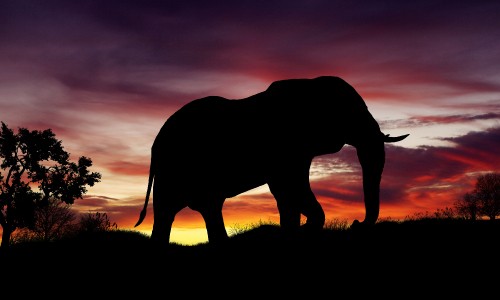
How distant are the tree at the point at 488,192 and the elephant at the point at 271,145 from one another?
116 ft

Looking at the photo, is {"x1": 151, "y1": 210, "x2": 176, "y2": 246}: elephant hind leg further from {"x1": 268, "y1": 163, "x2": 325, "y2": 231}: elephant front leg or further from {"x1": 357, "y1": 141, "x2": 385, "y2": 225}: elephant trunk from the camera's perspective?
{"x1": 357, "y1": 141, "x2": 385, "y2": 225}: elephant trunk

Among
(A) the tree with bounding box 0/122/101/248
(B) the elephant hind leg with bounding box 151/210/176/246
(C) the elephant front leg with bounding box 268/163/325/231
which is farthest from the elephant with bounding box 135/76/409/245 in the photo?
(A) the tree with bounding box 0/122/101/248

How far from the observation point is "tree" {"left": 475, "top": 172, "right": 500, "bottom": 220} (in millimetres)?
43588

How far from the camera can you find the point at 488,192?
145 feet

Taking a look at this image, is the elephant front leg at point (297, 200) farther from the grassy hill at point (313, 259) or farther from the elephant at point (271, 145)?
the grassy hill at point (313, 259)

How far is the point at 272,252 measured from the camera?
11305 mm

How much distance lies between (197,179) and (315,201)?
2914 mm

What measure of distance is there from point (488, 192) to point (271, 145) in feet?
124

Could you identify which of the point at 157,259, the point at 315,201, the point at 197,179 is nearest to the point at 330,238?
the point at 315,201

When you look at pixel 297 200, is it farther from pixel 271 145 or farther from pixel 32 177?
pixel 32 177

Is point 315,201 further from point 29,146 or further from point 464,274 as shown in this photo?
point 29,146

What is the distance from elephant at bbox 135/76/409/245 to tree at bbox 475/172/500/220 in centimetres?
3545

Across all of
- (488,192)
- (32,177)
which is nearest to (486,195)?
(488,192)

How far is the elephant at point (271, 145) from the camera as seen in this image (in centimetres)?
1177
